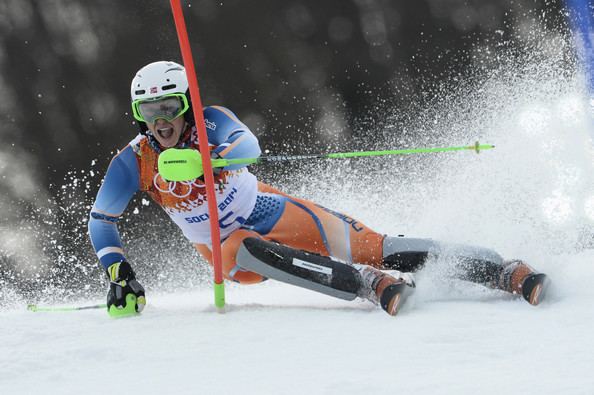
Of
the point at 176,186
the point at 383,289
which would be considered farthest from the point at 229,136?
the point at 383,289

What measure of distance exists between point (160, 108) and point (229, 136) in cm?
36

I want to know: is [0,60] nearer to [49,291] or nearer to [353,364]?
[49,291]

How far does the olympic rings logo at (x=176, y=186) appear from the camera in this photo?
348 centimetres

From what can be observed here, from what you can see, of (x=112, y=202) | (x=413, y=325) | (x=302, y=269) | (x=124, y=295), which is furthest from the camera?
(x=112, y=202)

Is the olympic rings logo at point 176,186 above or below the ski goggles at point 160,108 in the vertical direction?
below

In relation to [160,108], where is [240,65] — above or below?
above

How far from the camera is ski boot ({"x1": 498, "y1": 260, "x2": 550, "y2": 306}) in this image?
300cm

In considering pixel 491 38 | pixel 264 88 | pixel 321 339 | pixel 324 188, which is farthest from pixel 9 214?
pixel 321 339

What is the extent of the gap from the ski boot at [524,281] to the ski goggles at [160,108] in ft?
5.22

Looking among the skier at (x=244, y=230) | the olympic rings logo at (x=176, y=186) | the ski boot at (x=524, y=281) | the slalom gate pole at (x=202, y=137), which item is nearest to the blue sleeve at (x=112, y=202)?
the skier at (x=244, y=230)

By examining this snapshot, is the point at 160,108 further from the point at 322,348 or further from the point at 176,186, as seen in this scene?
the point at 322,348

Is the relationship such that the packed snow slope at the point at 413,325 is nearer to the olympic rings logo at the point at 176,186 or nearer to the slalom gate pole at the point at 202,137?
the slalom gate pole at the point at 202,137

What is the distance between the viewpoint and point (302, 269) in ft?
10.5

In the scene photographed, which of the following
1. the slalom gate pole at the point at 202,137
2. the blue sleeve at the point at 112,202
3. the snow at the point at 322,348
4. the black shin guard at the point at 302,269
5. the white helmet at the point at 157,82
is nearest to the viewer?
the snow at the point at 322,348
